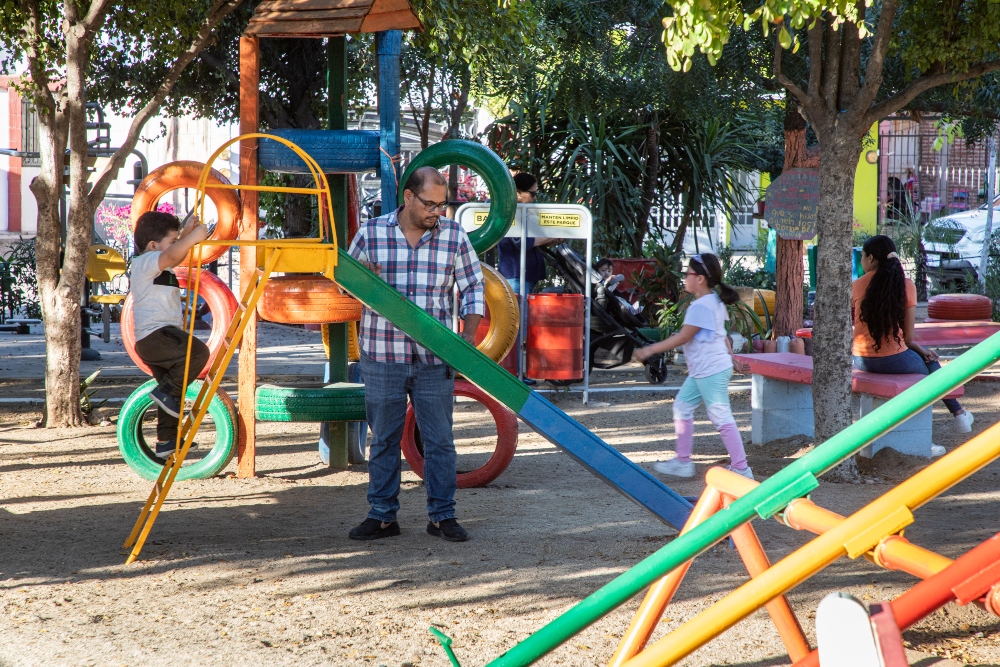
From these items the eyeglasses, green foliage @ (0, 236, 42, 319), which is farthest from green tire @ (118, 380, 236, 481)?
green foliage @ (0, 236, 42, 319)

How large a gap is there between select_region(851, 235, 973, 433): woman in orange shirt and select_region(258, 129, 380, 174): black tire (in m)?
3.47

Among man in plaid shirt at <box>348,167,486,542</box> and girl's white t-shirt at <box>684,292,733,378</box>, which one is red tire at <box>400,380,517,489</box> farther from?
girl's white t-shirt at <box>684,292,733,378</box>

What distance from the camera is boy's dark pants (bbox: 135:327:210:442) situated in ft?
18.2

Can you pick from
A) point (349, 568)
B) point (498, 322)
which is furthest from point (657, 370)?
point (349, 568)

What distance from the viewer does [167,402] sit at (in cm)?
556

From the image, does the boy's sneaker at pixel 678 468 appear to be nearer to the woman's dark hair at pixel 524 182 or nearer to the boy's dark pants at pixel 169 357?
the boy's dark pants at pixel 169 357

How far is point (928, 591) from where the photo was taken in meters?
1.80

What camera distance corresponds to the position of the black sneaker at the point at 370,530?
15.6ft

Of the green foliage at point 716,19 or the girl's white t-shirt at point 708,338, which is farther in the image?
the girl's white t-shirt at point 708,338

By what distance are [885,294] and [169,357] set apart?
4785 mm

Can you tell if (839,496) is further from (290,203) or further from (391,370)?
(290,203)

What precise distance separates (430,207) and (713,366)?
2.13m

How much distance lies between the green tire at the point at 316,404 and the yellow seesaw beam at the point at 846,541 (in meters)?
3.97

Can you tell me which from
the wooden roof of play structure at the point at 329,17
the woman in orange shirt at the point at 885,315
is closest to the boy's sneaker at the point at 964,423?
the woman in orange shirt at the point at 885,315
